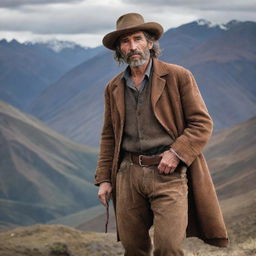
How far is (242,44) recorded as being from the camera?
7717 inches

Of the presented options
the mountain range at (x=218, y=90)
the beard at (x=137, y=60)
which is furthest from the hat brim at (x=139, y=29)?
Result: the mountain range at (x=218, y=90)

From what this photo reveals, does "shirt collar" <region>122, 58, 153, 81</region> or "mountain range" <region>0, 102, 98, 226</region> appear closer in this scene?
"shirt collar" <region>122, 58, 153, 81</region>

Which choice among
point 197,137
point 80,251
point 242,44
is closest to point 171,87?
point 197,137

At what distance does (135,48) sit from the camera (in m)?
5.57

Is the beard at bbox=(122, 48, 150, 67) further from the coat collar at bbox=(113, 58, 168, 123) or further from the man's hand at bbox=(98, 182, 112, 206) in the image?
the man's hand at bbox=(98, 182, 112, 206)

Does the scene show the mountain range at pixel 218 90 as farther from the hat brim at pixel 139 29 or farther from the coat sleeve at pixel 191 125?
the coat sleeve at pixel 191 125

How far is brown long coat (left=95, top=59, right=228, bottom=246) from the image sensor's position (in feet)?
17.8

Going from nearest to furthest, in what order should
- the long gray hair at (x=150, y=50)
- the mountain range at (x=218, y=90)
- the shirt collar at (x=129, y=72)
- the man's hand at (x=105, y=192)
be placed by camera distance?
the shirt collar at (x=129, y=72)
the long gray hair at (x=150, y=50)
the man's hand at (x=105, y=192)
the mountain range at (x=218, y=90)

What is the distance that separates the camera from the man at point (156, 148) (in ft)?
17.6

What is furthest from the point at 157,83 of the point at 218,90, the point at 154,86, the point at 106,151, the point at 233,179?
the point at 218,90

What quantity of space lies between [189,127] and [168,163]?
1.17 feet

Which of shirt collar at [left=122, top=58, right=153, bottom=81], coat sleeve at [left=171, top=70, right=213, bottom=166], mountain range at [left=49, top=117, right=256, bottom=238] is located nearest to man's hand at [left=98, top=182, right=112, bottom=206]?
coat sleeve at [left=171, top=70, right=213, bottom=166]

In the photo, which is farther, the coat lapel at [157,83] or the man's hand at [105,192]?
the man's hand at [105,192]

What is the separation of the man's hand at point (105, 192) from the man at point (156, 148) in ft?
0.39
